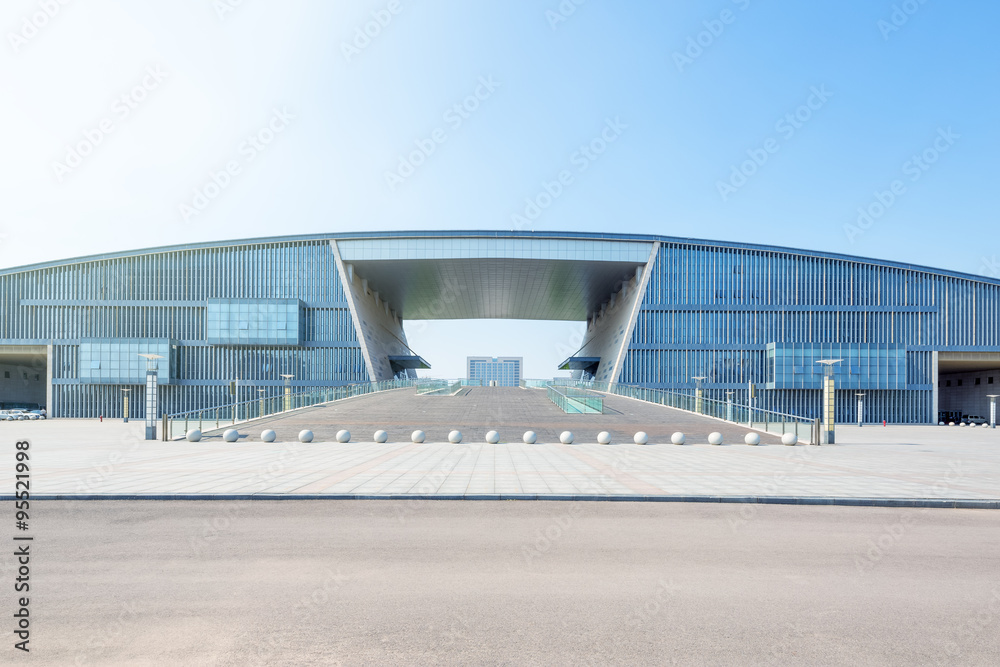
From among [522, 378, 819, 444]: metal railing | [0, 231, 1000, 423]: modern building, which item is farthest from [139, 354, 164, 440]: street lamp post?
[0, 231, 1000, 423]: modern building

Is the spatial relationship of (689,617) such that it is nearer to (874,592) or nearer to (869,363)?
(874,592)

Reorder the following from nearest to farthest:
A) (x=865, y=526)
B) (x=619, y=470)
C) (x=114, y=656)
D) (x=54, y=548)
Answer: (x=114, y=656) → (x=54, y=548) → (x=865, y=526) → (x=619, y=470)

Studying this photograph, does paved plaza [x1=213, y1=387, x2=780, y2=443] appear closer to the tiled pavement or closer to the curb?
the tiled pavement

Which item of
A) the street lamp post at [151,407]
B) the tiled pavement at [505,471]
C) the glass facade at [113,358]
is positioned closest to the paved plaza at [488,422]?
the street lamp post at [151,407]

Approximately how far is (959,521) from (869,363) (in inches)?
2164

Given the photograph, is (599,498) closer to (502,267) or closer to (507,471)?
(507,471)

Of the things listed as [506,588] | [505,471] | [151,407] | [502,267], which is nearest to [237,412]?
[151,407]

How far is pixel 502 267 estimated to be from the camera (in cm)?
6244

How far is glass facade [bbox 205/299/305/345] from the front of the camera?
2327 inches

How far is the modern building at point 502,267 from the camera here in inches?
2298

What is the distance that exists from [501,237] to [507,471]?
46.3 metres

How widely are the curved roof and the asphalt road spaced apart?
5066cm

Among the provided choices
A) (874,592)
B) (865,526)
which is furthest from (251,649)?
(865,526)

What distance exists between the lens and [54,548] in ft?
24.9
